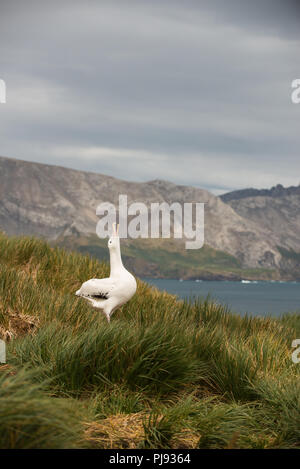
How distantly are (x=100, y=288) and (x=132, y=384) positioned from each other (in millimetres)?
2188

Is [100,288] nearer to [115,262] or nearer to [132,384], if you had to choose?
[115,262]

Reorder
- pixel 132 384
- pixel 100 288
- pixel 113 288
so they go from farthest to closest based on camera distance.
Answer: pixel 100 288
pixel 113 288
pixel 132 384

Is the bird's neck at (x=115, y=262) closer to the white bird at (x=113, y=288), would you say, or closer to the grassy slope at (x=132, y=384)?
the white bird at (x=113, y=288)

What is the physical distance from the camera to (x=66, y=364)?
5934mm

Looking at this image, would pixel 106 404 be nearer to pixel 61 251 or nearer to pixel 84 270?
pixel 84 270

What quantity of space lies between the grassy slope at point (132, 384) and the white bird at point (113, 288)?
0.73 feet

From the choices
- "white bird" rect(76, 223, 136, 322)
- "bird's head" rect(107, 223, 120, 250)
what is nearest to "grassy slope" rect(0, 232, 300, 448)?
"white bird" rect(76, 223, 136, 322)

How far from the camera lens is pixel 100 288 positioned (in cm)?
808

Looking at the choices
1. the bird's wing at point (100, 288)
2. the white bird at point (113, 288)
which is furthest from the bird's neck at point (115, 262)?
the bird's wing at point (100, 288)

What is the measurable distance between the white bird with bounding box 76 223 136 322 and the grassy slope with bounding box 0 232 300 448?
22cm

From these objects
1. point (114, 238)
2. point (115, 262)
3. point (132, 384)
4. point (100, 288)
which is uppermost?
point (114, 238)

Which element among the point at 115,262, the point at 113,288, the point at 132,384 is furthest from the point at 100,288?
Result: the point at 132,384

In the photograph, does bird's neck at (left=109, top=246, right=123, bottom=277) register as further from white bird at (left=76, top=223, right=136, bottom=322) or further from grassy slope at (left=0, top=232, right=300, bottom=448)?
grassy slope at (left=0, top=232, right=300, bottom=448)
